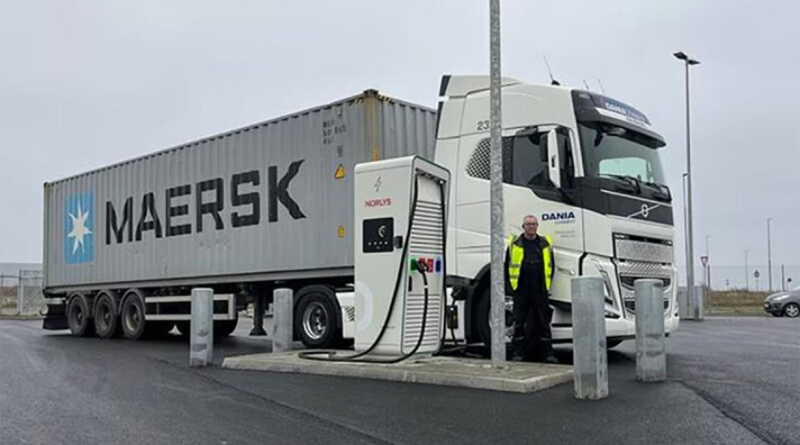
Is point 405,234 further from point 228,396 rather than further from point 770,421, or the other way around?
point 770,421

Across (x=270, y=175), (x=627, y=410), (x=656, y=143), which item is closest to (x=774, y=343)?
(x=656, y=143)

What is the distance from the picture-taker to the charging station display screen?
353 inches

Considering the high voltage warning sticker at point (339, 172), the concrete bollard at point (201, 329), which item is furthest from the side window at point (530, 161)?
the concrete bollard at point (201, 329)

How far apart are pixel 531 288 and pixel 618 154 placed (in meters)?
2.05

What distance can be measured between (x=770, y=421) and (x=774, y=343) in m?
7.97

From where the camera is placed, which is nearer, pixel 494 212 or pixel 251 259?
pixel 494 212

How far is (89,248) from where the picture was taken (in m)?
17.5

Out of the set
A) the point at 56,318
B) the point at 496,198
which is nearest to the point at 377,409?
the point at 496,198

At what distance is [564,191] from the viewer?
9.20m

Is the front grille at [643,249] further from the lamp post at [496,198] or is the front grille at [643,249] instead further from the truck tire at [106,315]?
the truck tire at [106,315]

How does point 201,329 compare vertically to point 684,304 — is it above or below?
above

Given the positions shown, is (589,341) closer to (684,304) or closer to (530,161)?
(530,161)

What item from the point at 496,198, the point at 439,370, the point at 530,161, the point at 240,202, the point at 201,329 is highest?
the point at 530,161

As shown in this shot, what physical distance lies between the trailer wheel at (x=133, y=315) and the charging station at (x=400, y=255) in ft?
26.0
